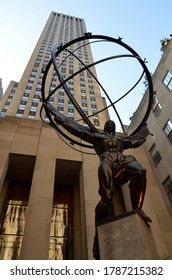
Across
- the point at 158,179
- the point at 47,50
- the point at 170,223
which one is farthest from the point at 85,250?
the point at 47,50

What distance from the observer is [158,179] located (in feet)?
43.4

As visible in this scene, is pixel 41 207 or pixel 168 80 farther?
pixel 168 80

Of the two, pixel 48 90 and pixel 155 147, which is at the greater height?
pixel 48 90

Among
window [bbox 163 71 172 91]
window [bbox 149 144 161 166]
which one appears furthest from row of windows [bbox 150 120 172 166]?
window [bbox 163 71 172 91]

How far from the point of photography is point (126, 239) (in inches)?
124

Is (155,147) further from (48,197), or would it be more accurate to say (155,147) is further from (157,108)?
(48,197)

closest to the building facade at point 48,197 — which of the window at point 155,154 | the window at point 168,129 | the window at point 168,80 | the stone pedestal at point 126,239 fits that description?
the window at point 155,154

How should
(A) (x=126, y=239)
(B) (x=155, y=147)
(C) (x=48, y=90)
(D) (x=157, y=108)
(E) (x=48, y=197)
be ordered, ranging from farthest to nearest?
(C) (x=48, y=90) → (D) (x=157, y=108) → (B) (x=155, y=147) → (E) (x=48, y=197) → (A) (x=126, y=239)

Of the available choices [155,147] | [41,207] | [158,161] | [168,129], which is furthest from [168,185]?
[41,207]

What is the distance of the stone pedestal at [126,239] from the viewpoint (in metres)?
2.95

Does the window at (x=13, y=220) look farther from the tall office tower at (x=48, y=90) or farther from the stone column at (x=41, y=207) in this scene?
the tall office tower at (x=48, y=90)
